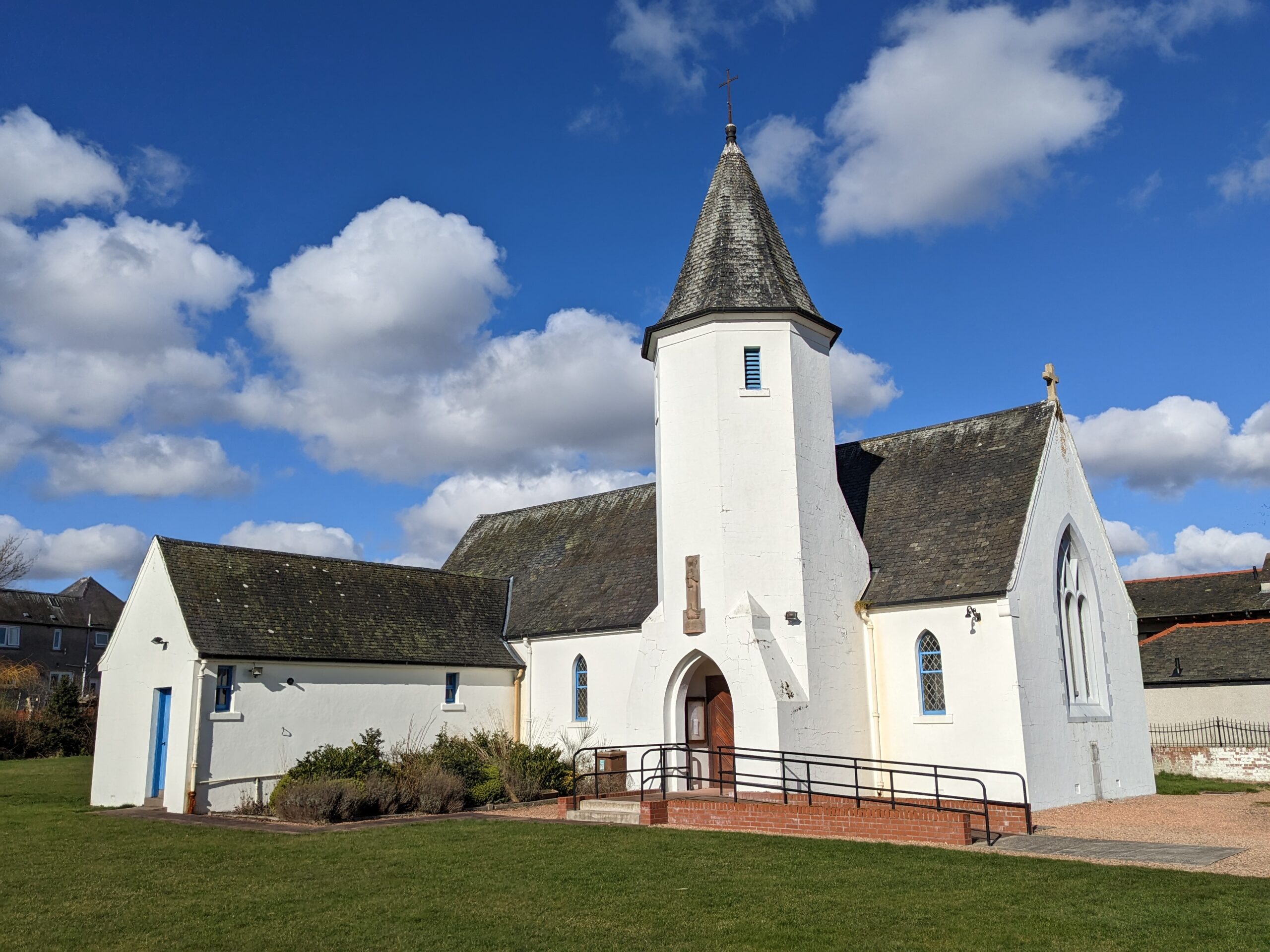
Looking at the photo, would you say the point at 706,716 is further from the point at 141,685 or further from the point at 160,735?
the point at 141,685

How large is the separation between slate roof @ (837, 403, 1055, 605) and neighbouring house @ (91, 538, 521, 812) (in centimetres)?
1107

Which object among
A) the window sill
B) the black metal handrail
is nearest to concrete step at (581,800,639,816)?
the black metal handrail

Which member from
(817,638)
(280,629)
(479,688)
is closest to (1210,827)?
(817,638)

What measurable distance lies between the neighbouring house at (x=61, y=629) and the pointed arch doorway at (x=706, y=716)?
5032cm

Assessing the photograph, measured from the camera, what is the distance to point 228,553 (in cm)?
2481

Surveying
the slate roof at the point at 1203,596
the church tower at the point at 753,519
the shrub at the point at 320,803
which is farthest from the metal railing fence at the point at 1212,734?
the shrub at the point at 320,803

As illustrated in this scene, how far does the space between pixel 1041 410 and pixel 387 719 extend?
59.1 feet

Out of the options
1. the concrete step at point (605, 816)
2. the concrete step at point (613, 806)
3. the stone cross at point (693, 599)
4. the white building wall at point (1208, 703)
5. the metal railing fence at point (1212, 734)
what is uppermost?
the stone cross at point (693, 599)

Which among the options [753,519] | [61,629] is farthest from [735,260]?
[61,629]

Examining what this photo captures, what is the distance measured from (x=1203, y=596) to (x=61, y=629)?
66.4 m

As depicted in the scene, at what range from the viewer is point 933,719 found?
70.1 ft

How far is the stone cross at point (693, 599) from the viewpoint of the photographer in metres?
21.8

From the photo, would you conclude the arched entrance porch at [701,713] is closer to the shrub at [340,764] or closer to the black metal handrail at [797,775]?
the black metal handrail at [797,775]

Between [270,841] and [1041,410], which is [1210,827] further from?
[270,841]
